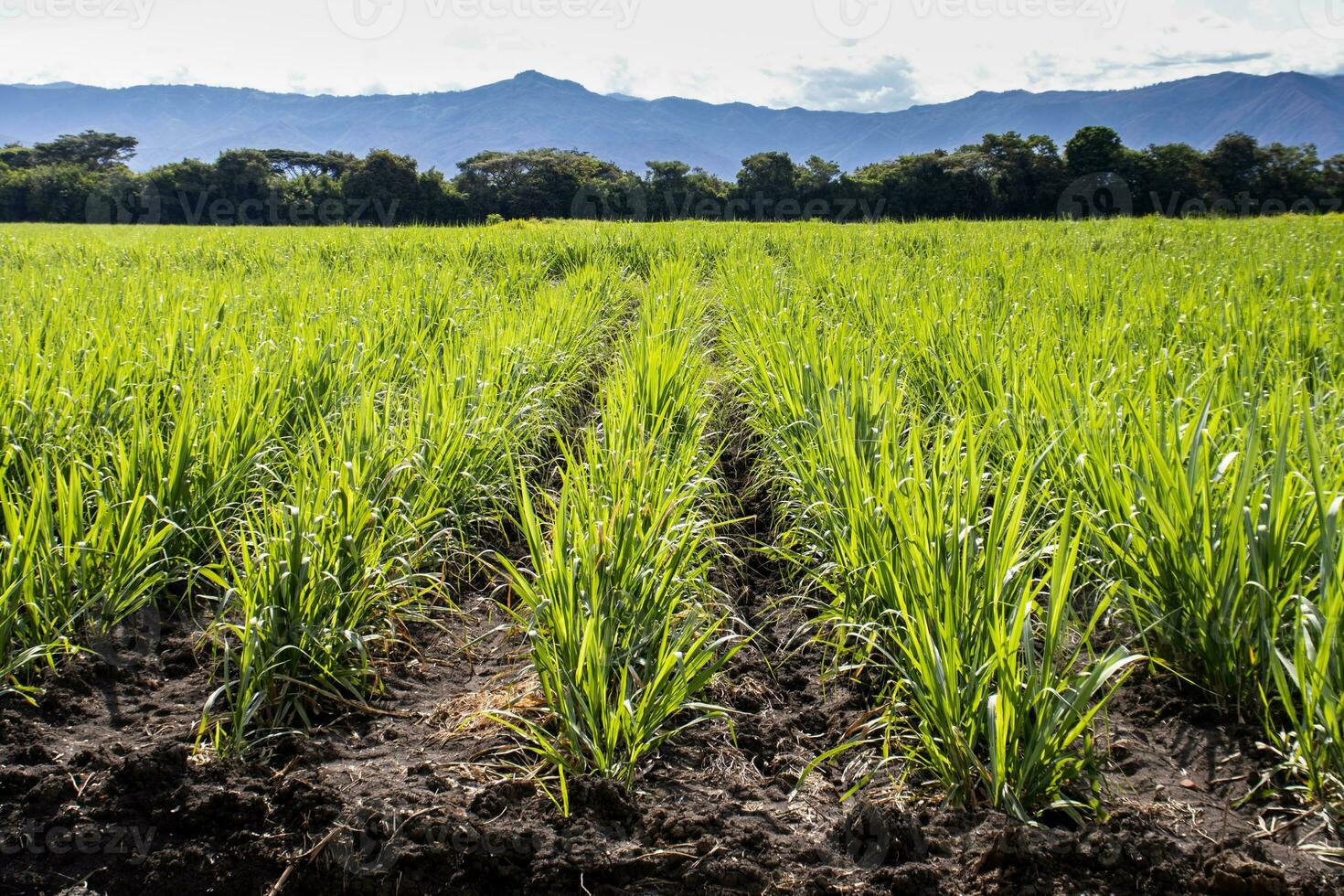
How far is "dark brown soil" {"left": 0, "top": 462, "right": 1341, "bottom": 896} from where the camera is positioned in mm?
1591

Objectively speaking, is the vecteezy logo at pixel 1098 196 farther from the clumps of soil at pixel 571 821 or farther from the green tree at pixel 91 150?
the green tree at pixel 91 150

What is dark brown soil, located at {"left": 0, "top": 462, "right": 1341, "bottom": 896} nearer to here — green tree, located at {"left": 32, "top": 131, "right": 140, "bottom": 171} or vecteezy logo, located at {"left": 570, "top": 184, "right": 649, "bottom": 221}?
vecteezy logo, located at {"left": 570, "top": 184, "right": 649, "bottom": 221}

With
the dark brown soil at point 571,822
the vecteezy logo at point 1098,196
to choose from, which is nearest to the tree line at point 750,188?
the vecteezy logo at point 1098,196

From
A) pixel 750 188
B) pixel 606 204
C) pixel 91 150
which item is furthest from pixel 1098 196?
pixel 91 150

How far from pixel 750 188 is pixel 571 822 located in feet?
130

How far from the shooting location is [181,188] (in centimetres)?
3781

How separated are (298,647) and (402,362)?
2.53 metres

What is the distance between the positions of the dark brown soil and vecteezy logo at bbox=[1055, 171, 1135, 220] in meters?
35.9

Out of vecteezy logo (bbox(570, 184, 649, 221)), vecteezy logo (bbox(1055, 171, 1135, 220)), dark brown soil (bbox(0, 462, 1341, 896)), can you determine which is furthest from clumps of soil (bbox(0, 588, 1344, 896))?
vecteezy logo (bbox(570, 184, 649, 221))

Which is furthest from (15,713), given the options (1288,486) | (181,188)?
(181,188)

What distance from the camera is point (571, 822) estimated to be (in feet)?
5.68

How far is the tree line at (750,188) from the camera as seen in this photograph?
3391cm

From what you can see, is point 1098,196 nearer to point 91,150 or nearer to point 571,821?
point 571,821

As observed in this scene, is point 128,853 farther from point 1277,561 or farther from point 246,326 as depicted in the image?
point 246,326
